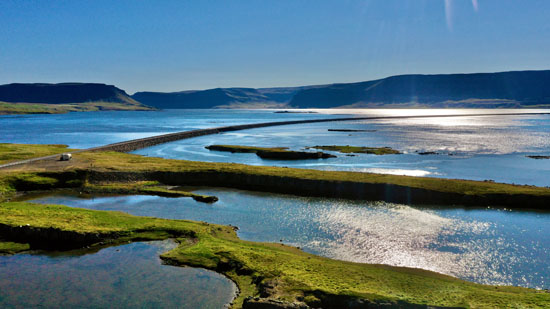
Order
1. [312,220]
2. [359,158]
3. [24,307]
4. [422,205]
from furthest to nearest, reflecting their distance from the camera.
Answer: [359,158] < [422,205] < [312,220] < [24,307]

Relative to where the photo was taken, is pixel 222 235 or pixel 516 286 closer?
pixel 516 286

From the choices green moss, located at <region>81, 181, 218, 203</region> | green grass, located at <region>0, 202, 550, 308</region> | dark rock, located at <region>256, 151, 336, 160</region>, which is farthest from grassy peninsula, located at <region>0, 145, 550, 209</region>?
dark rock, located at <region>256, 151, 336, 160</region>

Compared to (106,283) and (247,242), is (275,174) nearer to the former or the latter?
(247,242)

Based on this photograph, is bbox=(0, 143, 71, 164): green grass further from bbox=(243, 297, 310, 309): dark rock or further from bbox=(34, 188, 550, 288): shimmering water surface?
bbox=(243, 297, 310, 309): dark rock

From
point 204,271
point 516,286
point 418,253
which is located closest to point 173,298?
point 204,271

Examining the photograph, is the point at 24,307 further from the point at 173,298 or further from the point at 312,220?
the point at 312,220

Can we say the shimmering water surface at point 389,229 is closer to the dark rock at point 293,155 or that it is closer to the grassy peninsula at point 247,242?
the grassy peninsula at point 247,242

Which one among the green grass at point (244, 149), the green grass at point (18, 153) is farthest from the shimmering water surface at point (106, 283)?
the green grass at point (244, 149)

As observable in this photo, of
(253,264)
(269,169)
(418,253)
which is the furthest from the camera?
(269,169)
